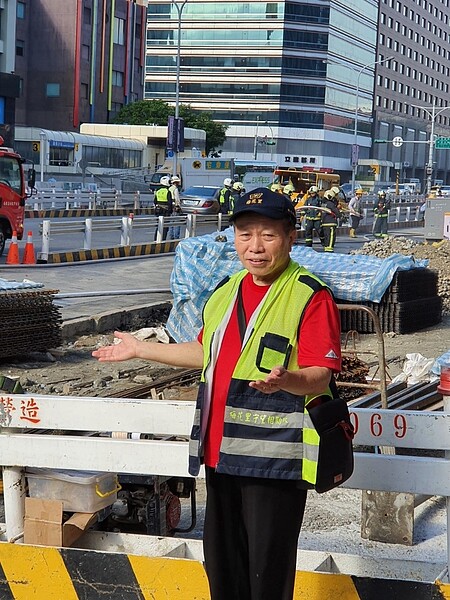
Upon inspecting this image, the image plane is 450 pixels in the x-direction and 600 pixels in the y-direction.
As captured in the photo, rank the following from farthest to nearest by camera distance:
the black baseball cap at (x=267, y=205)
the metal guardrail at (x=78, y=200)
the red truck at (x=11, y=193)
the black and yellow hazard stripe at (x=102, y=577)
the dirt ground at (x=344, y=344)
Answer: the metal guardrail at (x=78, y=200) → the red truck at (x=11, y=193) → the dirt ground at (x=344, y=344) → the black and yellow hazard stripe at (x=102, y=577) → the black baseball cap at (x=267, y=205)

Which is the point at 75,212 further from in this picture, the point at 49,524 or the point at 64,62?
the point at 64,62

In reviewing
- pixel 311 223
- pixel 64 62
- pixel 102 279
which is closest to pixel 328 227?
pixel 311 223

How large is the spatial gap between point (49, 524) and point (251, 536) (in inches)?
42.9

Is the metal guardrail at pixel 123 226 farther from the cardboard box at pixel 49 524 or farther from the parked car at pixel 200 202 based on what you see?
the cardboard box at pixel 49 524

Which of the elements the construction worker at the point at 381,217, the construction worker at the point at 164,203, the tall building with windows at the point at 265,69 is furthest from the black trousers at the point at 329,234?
the tall building with windows at the point at 265,69

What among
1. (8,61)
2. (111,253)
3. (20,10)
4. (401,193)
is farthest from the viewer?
(20,10)

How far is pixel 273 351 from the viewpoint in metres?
3.17

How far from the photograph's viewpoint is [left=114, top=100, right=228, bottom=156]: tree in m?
88.1

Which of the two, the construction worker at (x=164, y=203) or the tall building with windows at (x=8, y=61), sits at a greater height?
the tall building with windows at (x=8, y=61)

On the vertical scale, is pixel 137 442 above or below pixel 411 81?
below

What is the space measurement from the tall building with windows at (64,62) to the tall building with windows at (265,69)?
2459 cm

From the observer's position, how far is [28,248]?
21188 mm

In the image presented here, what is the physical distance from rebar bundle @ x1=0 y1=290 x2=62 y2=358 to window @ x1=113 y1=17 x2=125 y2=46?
89842 millimetres

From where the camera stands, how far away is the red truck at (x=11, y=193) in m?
22.5
